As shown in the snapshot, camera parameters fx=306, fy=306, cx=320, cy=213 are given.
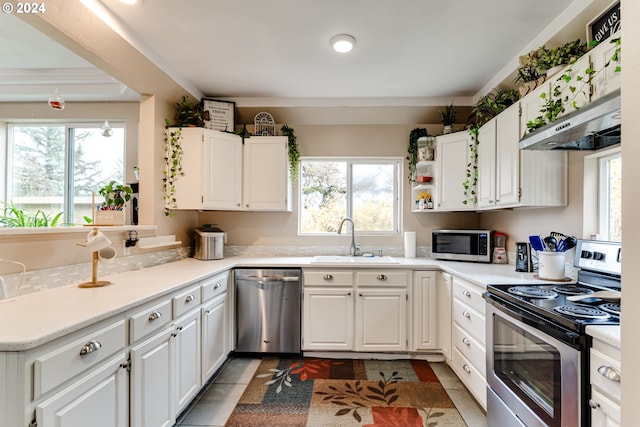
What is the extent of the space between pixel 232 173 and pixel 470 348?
2572 mm

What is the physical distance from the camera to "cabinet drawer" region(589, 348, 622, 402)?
40.9 inches

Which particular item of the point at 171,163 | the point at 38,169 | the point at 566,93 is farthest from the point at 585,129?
Result: the point at 38,169

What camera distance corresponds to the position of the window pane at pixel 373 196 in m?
3.53

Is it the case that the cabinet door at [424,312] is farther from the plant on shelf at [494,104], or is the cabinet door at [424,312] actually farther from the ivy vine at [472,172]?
the plant on shelf at [494,104]

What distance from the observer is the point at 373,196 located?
11.7 feet

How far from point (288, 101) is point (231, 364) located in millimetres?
2612

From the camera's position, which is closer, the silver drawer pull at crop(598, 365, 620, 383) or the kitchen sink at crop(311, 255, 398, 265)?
the silver drawer pull at crop(598, 365, 620, 383)

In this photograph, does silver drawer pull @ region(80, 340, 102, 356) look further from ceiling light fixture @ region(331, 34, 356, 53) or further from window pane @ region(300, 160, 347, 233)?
window pane @ region(300, 160, 347, 233)

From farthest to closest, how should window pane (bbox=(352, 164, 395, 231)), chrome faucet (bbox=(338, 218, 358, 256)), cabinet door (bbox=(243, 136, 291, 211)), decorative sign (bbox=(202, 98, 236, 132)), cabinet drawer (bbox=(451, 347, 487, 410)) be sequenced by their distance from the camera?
1. window pane (bbox=(352, 164, 395, 231))
2. chrome faucet (bbox=(338, 218, 358, 256))
3. cabinet door (bbox=(243, 136, 291, 211))
4. decorative sign (bbox=(202, 98, 236, 132))
5. cabinet drawer (bbox=(451, 347, 487, 410))

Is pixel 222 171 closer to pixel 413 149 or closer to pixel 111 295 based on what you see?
pixel 111 295

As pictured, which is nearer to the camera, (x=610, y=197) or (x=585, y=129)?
(x=585, y=129)

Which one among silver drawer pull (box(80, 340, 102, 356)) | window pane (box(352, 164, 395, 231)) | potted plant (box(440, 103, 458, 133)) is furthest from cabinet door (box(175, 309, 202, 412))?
potted plant (box(440, 103, 458, 133))

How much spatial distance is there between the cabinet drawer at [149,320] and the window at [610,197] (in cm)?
269

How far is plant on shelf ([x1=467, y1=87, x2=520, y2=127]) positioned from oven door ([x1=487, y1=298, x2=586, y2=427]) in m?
1.57
